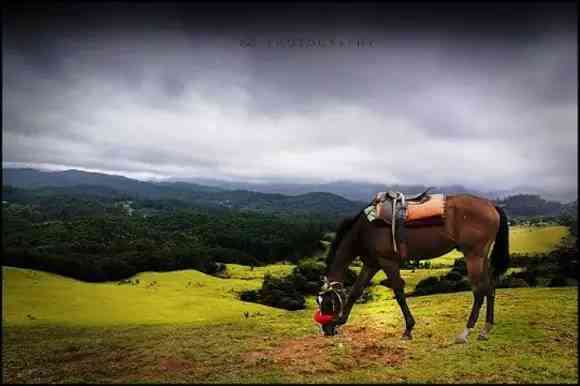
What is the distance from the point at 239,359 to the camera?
605cm

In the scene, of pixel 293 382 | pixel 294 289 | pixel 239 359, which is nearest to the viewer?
pixel 293 382

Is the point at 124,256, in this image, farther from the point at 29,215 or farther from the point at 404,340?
the point at 29,215

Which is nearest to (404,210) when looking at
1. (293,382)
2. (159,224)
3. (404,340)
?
(404,340)

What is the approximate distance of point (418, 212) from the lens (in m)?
6.74

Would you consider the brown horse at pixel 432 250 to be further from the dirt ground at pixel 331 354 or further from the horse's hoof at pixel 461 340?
the dirt ground at pixel 331 354

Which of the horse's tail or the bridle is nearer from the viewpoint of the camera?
the bridle

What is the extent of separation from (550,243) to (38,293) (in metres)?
66.9

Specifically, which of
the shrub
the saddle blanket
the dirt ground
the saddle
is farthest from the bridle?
the shrub

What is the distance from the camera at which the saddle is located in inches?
264

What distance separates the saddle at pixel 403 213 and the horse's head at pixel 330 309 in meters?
1.39

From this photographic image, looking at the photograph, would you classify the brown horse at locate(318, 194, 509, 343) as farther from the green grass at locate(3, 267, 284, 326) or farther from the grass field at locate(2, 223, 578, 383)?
the green grass at locate(3, 267, 284, 326)

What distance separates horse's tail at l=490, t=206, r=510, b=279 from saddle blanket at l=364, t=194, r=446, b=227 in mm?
1202

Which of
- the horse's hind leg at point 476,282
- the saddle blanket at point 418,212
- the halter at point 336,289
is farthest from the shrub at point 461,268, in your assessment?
the halter at point 336,289

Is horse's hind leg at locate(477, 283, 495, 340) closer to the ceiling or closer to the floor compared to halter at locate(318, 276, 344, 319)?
closer to the floor
